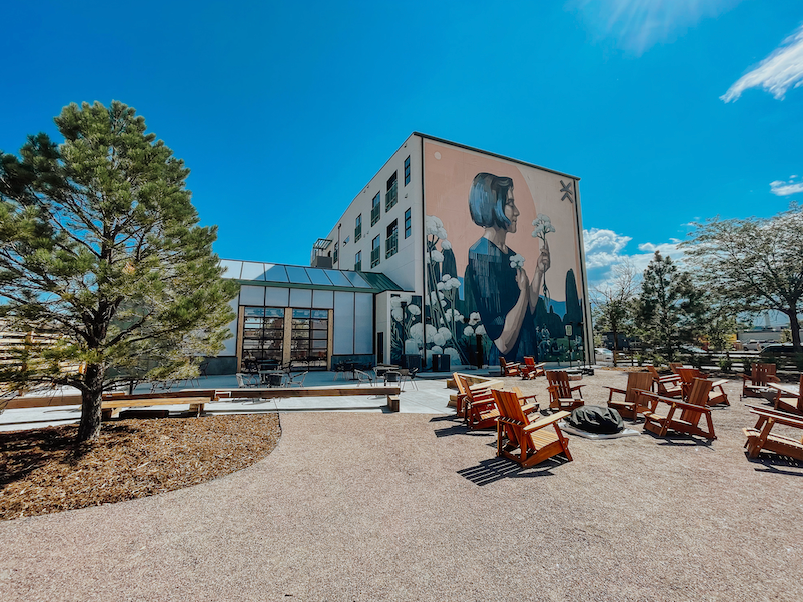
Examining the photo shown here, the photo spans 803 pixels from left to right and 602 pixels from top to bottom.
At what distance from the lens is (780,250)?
754 inches

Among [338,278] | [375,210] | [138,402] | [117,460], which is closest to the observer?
[117,460]

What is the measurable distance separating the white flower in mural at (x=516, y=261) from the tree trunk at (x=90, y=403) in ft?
75.0

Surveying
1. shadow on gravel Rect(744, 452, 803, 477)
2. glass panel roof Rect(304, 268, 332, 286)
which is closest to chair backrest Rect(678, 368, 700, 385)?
shadow on gravel Rect(744, 452, 803, 477)

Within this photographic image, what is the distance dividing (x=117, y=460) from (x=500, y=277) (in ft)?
72.0

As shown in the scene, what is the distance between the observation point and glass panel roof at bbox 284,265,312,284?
64.2ft

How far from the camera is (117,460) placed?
491 cm

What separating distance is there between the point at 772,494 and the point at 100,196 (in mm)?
9723

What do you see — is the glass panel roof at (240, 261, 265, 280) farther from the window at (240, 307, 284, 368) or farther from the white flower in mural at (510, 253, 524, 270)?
the white flower in mural at (510, 253, 524, 270)

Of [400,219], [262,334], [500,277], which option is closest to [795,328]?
[500,277]

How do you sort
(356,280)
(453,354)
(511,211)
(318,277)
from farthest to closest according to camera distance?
1. (511,211)
2. (356,280)
3. (453,354)
4. (318,277)

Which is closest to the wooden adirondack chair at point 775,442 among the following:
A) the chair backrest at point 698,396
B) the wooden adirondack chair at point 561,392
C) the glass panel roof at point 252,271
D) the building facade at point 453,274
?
the chair backrest at point 698,396

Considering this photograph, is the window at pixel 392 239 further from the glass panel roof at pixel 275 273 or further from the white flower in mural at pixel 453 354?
the white flower in mural at pixel 453 354

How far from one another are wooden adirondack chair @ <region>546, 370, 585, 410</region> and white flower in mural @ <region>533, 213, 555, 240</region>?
19178mm

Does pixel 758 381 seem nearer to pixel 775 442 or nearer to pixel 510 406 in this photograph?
pixel 775 442
